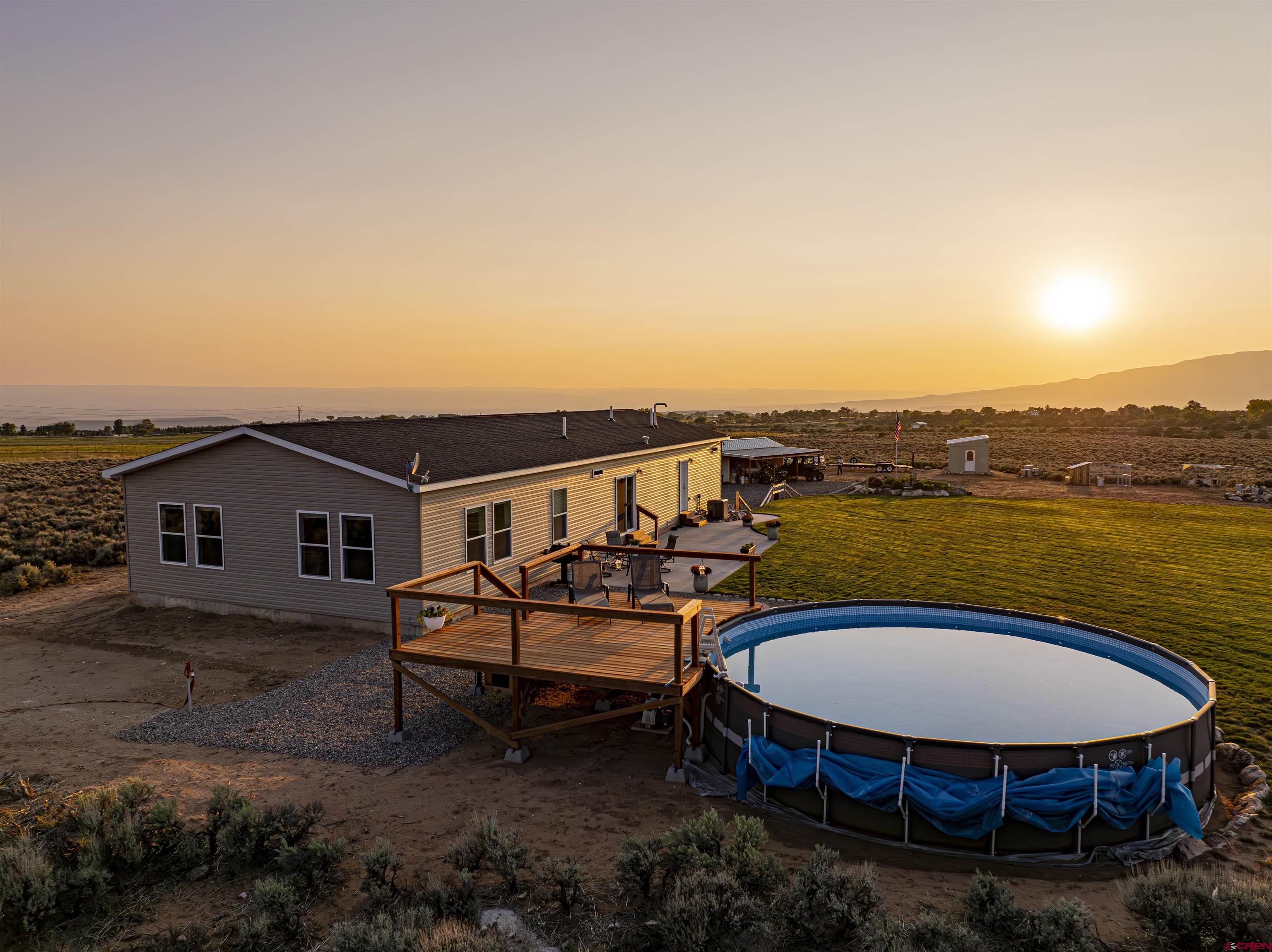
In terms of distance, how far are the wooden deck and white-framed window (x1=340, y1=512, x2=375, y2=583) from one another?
342 centimetres

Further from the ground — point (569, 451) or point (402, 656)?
point (569, 451)

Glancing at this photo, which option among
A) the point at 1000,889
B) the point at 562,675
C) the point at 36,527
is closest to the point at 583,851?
the point at 562,675

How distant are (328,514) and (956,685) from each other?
11.1 m

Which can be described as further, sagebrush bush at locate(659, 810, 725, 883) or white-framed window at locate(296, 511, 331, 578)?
white-framed window at locate(296, 511, 331, 578)

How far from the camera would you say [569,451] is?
1923 cm

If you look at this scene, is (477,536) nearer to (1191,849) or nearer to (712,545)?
(712,545)

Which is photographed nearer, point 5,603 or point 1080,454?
point 5,603

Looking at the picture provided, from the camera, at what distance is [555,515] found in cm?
1788

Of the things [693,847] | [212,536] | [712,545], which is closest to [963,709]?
[693,847]

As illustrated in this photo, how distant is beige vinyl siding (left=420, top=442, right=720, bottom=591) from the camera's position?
44.9 ft

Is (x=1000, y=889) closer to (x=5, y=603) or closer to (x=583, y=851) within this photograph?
(x=583, y=851)

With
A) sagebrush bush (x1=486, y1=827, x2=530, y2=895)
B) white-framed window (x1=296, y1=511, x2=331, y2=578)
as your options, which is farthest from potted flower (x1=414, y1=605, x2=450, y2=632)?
sagebrush bush (x1=486, y1=827, x2=530, y2=895)

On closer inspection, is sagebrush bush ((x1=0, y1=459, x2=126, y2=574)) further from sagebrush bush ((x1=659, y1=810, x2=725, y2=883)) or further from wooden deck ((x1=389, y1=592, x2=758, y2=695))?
sagebrush bush ((x1=659, y1=810, x2=725, y2=883))

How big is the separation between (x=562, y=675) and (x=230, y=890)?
3730 mm
